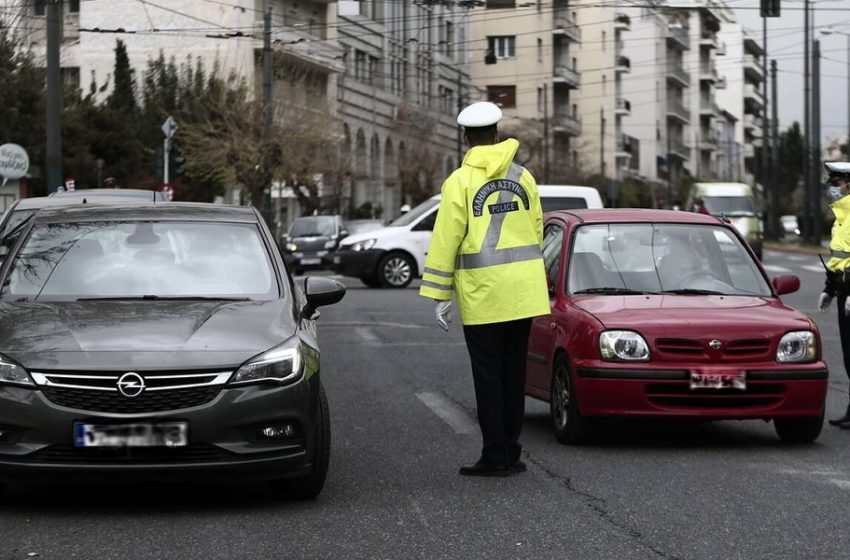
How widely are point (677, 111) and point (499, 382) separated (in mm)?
115964

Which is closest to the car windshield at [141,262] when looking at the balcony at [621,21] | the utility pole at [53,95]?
the utility pole at [53,95]

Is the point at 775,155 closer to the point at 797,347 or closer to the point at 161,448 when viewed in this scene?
the point at 797,347

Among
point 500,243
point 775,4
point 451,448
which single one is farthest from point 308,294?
point 775,4

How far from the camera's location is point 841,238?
11.3 metres

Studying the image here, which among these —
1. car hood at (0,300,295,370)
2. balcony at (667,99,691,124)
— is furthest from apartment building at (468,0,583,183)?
car hood at (0,300,295,370)

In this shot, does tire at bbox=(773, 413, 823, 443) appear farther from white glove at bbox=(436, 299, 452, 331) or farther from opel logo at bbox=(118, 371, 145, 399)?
opel logo at bbox=(118, 371, 145, 399)

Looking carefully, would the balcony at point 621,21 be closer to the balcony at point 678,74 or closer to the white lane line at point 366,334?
the balcony at point 678,74

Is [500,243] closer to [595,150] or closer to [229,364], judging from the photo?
[229,364]

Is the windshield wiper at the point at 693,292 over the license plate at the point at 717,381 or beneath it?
over

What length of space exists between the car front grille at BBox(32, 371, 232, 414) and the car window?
4.16 metres

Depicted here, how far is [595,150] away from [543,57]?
12.0m

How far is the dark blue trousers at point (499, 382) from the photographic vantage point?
337 inches

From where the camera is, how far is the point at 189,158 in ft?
177

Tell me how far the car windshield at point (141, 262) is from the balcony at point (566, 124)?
8530cm
